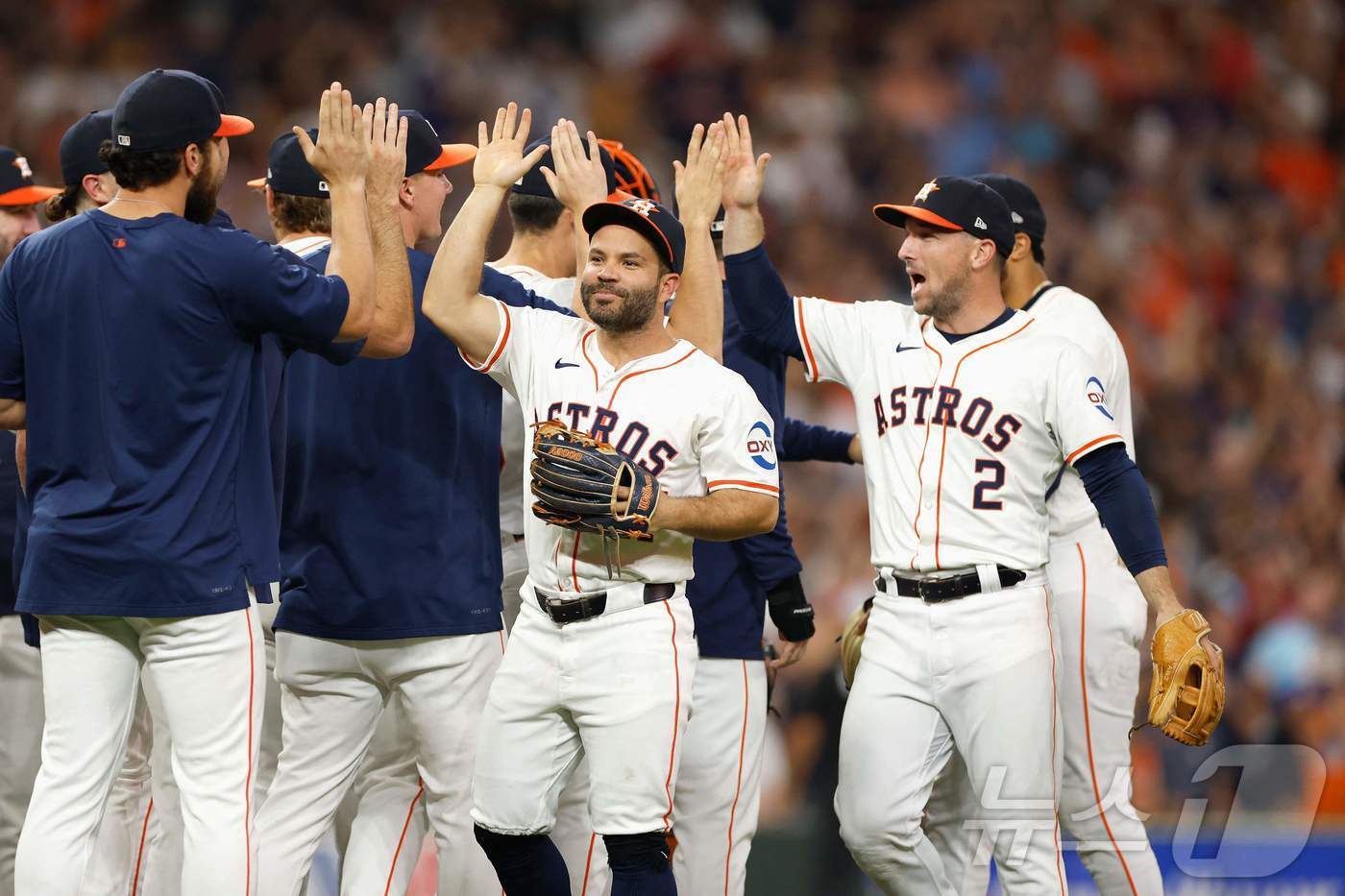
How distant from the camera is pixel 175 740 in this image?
362 cm

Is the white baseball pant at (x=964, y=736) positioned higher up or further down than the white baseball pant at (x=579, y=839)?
higher up

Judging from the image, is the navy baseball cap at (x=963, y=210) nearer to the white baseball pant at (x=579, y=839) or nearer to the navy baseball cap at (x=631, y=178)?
the navy baseball cap at (x=631, y=178)

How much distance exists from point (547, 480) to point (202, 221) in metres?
1.02

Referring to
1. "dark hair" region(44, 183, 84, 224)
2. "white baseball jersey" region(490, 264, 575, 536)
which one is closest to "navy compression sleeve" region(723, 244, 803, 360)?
"white baseball jersey" region(490, 264, 575, 536)

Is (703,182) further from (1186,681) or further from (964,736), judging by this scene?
(1186,681)

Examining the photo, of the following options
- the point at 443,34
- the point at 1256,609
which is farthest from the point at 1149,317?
the point at 443,34

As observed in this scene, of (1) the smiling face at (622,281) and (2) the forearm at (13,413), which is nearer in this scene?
(2) the forearm at (13,413)

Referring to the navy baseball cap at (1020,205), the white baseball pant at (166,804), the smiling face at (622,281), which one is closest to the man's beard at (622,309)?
the smiling face at (622,281)

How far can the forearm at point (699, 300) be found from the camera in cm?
431

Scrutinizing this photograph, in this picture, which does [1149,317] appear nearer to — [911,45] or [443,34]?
[911,45]

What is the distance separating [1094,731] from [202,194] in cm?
294

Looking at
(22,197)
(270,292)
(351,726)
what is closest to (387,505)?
(351,726)

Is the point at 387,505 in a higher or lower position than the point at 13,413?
lower

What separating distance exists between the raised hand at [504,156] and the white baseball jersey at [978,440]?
1.17 metres
